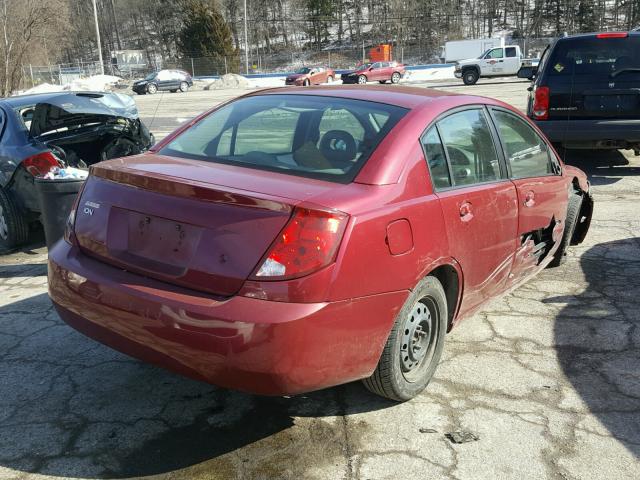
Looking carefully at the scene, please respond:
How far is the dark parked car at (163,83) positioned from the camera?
41.2 m

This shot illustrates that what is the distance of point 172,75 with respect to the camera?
140 feet

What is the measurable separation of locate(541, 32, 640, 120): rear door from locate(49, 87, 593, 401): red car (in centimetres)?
512

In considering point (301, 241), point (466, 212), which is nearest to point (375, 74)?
point (466, 212)

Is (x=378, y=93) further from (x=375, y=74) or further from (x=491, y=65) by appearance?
(x=375, y=74)

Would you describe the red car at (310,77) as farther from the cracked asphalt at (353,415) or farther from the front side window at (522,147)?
the cracked asphalt at (353,415)

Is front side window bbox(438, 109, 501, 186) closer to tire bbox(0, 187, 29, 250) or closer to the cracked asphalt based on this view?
the cracked asphalt

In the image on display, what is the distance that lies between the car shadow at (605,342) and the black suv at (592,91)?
10.1 feet

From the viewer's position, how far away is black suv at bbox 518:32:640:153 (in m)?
8.09

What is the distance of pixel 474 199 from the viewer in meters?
3.35

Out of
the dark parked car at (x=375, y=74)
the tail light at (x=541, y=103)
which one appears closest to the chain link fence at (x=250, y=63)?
the dark parked car at (x=375, y=74)

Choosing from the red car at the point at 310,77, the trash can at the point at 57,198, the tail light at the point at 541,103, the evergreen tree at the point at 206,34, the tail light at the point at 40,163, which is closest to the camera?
the trash can at the point at 57,198

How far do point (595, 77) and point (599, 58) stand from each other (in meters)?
0.28

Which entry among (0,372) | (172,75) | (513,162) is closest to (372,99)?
(513,162)


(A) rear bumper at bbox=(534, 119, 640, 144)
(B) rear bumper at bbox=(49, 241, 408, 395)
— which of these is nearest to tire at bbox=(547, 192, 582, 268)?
(B) rear bumper at bbox=(49, 241, 408, 395)
